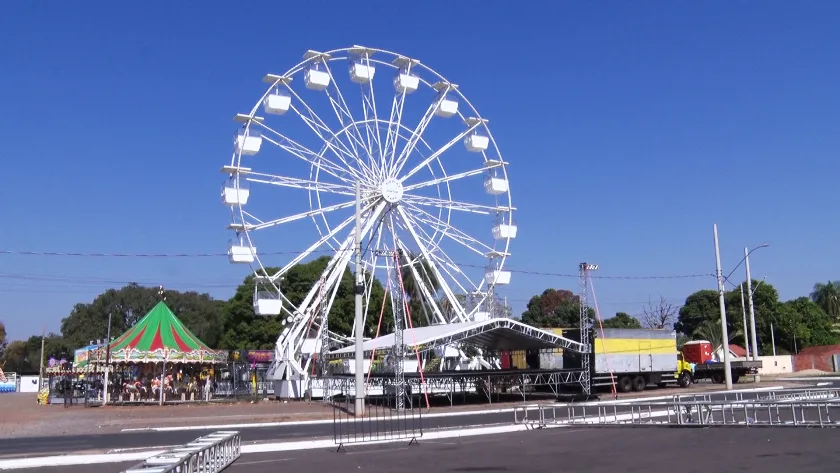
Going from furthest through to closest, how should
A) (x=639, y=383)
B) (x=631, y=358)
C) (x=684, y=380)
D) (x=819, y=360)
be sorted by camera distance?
(x=819, y=360), (x=684, y=380), (x=639, y=383), (x=631, y=358)

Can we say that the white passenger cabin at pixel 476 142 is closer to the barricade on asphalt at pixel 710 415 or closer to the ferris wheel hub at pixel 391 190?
the ferris wheel hub at pixel 391 190

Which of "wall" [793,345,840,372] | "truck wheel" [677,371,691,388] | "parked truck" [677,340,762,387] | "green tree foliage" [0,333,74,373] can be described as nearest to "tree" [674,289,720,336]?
"wall" [793,345,840,372]

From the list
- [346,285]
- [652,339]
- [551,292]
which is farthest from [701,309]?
[652,339]

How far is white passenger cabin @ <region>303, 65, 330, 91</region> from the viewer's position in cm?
3988

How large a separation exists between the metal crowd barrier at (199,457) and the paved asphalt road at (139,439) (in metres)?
4.81

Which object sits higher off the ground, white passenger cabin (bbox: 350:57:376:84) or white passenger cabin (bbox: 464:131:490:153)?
white passenger cabin (bbox: 350:57:376:84)

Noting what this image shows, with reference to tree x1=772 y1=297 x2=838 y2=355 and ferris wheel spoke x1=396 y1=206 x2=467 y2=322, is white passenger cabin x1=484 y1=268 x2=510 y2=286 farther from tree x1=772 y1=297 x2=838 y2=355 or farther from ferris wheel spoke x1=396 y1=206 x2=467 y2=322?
tree x1=772 y1=297 x2=838 y2=355

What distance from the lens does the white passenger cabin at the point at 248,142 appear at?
127 feet

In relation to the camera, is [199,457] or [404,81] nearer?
[199,457]

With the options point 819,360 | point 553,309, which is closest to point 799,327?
point 819,360

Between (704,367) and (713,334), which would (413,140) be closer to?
(704,367)

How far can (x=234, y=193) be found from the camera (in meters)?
38.3

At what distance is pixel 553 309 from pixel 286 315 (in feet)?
147

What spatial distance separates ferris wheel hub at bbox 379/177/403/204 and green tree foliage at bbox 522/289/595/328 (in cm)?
5644
